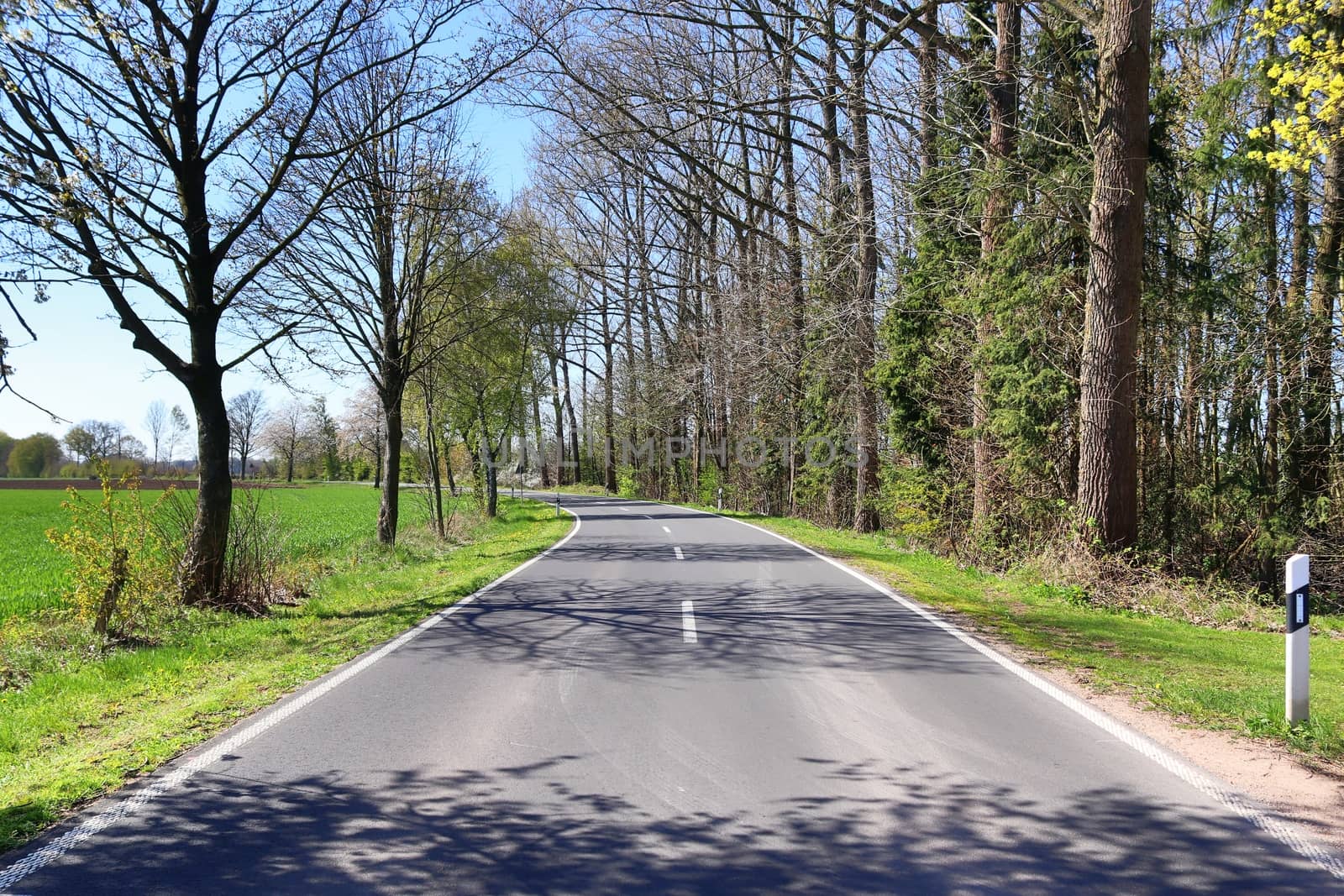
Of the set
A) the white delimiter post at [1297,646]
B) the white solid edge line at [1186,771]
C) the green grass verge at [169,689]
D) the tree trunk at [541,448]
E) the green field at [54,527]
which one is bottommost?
the green field at [54,527]

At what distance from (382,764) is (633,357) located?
4489 centimetres

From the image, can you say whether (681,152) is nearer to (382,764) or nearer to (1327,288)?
(1327,288)

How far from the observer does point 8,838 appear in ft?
13.3

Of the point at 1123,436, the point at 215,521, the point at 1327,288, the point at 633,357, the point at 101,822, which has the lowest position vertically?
the point at 101,822

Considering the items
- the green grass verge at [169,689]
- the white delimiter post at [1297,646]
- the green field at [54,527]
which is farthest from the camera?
the green field at [54,527]

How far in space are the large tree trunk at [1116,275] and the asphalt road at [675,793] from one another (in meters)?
6.15

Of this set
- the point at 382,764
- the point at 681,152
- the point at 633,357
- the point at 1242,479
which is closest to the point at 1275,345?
the point at 1242,479

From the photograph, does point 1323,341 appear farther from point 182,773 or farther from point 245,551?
point 245,551

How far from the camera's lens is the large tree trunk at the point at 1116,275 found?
40.3ft

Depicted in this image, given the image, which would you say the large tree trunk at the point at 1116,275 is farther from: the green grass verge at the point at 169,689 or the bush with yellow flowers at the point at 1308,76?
the green grass verge at the point at 169,689

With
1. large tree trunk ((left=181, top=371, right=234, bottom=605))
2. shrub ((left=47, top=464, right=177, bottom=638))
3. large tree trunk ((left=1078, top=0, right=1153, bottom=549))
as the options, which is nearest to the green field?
shrub ((left=47, top=464, right=177, bottom=638))

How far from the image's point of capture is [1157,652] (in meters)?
8.47

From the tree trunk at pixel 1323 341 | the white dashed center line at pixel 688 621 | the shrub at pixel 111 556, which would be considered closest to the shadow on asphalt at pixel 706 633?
the white dashed center line at pixel 688 621

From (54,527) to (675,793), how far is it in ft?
48.4
